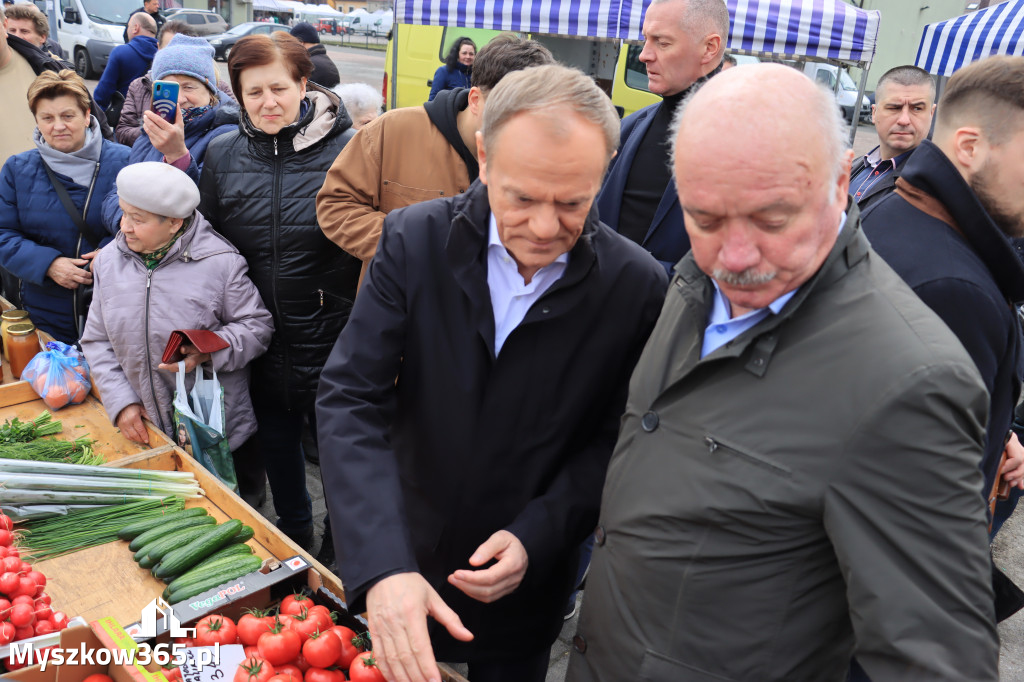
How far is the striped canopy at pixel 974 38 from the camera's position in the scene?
24.3 feet

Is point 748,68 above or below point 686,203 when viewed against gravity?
above

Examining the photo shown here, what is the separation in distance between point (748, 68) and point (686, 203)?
24 centimetres

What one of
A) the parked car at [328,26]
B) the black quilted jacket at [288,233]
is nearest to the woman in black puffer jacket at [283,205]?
the black quilted jacket at [288,233]

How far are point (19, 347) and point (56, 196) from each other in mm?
778

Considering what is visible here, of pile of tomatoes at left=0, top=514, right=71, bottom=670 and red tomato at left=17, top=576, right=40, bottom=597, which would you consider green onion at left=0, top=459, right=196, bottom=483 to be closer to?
pile of tomatoes at left=0, top=514, right=71, bottom=670

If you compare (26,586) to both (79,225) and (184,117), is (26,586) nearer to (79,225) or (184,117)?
(79,225)

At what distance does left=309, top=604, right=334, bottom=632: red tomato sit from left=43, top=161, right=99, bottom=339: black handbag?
237cm

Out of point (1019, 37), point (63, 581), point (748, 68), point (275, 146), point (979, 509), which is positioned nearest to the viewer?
point (979, 509)

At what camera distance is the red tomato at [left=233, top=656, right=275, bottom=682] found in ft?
5.68

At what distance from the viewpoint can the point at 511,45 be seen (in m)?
2.79

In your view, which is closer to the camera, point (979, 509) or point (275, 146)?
point (979, 509)

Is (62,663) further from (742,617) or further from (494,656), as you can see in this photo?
(742,617)

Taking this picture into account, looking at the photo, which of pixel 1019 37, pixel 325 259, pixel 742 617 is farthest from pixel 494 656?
pixel 1019 37

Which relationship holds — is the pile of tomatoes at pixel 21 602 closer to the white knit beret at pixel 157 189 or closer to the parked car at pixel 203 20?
the white knit beret at pixel 157 189
